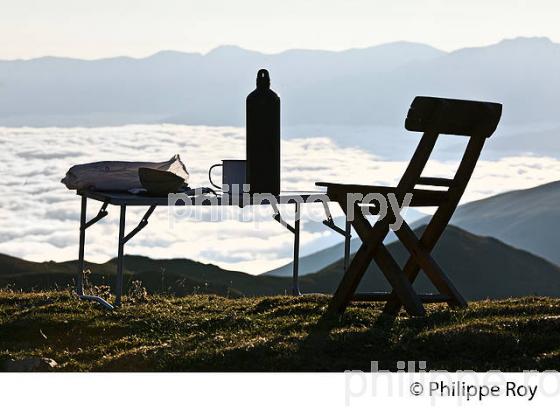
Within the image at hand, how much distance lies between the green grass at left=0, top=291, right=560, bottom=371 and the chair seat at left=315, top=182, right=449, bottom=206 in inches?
31.7

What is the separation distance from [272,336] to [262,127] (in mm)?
1812

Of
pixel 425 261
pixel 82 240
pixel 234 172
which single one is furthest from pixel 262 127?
pixel 82 240

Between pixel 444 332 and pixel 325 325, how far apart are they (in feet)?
3.25

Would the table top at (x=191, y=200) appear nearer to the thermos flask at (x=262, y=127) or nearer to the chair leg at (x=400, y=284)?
the thermos flask at (x=262, y=127)

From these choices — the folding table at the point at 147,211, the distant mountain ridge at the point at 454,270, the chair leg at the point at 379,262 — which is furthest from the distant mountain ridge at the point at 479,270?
the chair leg at the point at 379,262

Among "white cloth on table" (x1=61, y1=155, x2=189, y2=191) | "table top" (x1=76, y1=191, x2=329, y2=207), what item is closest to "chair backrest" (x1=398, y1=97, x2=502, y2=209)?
"table top" (x1=76, y1=191, x2=329, y2=207)

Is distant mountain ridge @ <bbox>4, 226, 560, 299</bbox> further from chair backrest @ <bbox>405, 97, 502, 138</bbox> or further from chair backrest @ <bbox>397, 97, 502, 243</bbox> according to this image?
chair backrest @ <bbox>405, 97, 502, 138</bbox>

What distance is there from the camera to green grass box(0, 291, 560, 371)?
22.5ft

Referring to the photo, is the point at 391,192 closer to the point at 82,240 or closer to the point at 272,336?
the point at 272,336

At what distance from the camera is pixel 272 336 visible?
757 cm

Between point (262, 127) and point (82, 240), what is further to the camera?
point (82, 240)

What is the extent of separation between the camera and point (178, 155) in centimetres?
970
